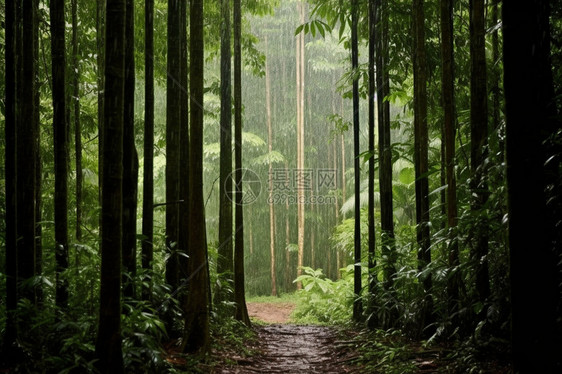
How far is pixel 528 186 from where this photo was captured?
2.16 metres

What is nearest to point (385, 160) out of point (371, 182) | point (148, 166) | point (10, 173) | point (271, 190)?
point (371, 182)

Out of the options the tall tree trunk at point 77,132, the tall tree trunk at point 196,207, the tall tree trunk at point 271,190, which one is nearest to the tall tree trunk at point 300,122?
the tall tree trunk at point 271,190

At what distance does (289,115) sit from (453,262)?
2208 cm

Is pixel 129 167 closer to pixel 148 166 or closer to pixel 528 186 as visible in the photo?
pixel 148 166

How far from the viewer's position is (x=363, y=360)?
5.83 metres

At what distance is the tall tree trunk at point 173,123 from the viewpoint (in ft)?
19.6

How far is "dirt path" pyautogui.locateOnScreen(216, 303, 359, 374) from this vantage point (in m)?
5.64

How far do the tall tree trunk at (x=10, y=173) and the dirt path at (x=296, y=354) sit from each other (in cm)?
209

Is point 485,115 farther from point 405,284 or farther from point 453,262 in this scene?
point 405,284

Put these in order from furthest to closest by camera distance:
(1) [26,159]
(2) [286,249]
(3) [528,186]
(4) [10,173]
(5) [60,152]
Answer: (2) [286,249] → (5) [60,152] → (1) [26,159] → (4) [10,173] → (3) [528,186]

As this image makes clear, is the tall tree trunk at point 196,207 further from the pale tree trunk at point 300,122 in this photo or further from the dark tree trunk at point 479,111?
the pale tree trunk at point 300,122

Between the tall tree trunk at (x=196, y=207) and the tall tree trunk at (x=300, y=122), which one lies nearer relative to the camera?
the tall tree trunk at (x=196, y=207)

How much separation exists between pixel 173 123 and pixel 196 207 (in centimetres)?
125

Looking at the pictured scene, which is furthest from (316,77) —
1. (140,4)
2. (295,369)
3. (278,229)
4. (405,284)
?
(295,369)
